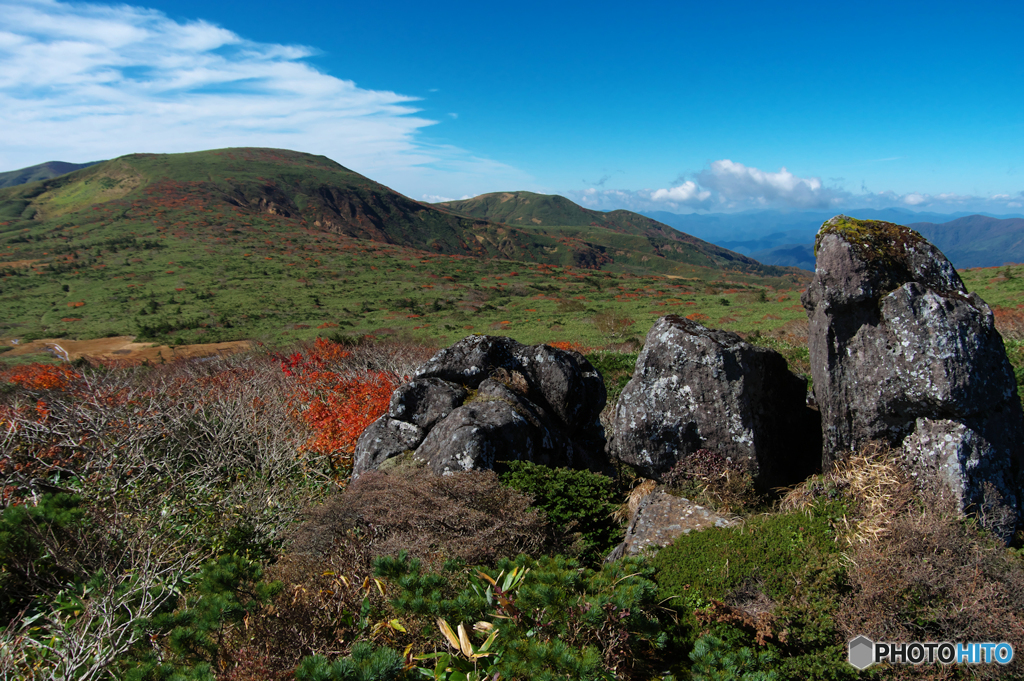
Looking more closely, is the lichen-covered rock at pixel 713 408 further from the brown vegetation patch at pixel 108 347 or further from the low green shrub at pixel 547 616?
the brown vegetation patch at pixel 108 347

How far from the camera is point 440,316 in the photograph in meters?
46.9

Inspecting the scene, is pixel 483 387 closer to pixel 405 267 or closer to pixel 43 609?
pixel 43 609

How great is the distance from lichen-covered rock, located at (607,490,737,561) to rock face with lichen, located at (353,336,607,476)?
1.85 m

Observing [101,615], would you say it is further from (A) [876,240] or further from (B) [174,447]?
(A) [876,240]

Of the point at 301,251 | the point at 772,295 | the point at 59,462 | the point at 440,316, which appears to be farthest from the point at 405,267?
the point at 59,462

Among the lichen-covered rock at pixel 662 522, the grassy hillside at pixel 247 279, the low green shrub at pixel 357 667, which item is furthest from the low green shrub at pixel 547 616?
the grassy hillside at pixel 247 279

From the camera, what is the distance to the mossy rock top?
6.52 metres

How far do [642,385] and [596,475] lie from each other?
181 cm

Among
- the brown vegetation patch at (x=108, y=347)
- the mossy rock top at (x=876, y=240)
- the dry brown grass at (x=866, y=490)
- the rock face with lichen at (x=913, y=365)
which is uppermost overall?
the mossy rock top at (x=876, y=240)

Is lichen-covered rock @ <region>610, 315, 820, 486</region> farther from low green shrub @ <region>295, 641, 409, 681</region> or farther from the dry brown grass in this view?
low green shrub @ <region>295, 641, 409, 681</region>

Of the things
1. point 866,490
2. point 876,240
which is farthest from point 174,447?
point 876,240

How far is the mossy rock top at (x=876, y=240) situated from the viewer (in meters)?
6.52

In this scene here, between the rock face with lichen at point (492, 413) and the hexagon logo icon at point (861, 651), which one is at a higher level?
the rock face with lichen at point (492, 413)

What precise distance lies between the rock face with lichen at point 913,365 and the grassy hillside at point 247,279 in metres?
23.5
